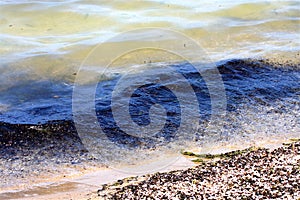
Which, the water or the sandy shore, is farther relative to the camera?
the water

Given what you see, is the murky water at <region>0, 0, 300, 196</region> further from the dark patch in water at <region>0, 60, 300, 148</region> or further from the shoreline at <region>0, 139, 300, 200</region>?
the shoreline at <region>0, 139, 300, 200</region>

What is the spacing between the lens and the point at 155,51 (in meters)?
11.3

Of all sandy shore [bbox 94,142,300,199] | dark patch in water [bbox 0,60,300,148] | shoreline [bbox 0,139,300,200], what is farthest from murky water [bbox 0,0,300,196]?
sandy shore [bbox 94,142,300,199]

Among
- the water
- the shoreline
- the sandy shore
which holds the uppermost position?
the water

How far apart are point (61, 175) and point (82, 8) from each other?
9.02 m

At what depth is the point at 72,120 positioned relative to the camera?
7812 mm

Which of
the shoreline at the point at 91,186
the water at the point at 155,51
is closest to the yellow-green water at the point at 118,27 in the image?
the water at the point at 155,51

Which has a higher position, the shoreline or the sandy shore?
the sandy shore

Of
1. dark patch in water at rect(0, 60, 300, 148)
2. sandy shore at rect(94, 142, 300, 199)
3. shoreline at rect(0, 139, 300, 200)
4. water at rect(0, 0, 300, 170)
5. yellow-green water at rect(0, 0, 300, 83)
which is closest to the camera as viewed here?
sandy shore at rect(94, 142, 300, 199)

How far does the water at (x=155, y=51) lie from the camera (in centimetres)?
806

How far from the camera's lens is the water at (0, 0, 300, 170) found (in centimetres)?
806

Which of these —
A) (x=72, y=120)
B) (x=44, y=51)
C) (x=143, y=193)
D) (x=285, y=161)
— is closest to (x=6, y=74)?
(x=44, y=51)

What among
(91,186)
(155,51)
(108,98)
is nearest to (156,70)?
(155,51)

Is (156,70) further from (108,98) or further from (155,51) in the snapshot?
(108,98)
